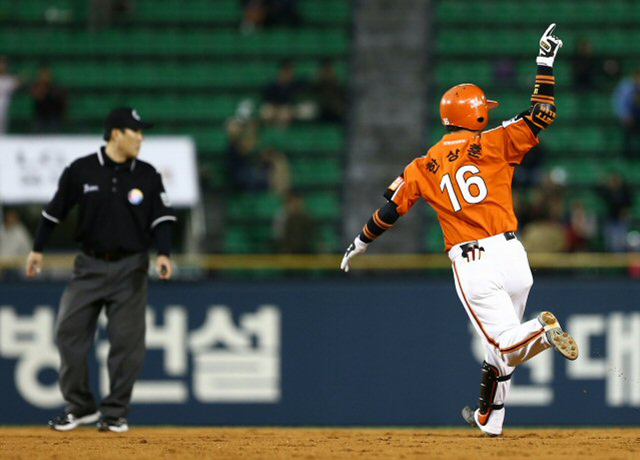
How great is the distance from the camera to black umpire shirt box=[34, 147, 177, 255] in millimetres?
9805

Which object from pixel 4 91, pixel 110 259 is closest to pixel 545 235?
pixel 110 259

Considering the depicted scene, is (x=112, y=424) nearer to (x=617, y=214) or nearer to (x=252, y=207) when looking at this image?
(x=252, y=207)

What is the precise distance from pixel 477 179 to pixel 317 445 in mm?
2025

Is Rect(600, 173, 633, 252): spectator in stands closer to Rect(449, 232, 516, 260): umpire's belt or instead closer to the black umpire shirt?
Rect(449, 232, 516, 260): umpire's belt

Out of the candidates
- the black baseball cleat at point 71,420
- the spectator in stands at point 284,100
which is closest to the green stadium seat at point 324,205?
the spectator in stands at point 284,100

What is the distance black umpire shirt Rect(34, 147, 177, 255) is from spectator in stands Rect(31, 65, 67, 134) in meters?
7.23

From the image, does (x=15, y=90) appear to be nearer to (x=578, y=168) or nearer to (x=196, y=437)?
(x=578, y=168)

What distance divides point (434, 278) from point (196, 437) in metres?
3.96

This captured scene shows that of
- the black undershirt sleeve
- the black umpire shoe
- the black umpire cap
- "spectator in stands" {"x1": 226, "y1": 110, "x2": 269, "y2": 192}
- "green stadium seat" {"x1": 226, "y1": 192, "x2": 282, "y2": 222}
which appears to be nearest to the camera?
the black undershirt sleeve

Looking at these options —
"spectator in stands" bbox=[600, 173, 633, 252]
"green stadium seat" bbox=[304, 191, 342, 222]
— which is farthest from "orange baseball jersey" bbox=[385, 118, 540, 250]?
"green stadium seat" bbox=[304, 191, 342, 222]

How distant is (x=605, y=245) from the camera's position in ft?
53.0

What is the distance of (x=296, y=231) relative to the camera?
15.0 meters

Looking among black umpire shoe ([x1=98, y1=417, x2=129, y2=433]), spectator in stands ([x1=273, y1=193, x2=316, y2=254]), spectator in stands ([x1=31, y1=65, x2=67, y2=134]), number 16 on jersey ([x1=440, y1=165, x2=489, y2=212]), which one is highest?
spectator in stands ([x1=31, y1=65, x2=67, y2=134])

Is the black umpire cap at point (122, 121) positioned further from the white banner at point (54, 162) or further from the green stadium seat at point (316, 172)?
the green stadium seat at point (316, 172)
